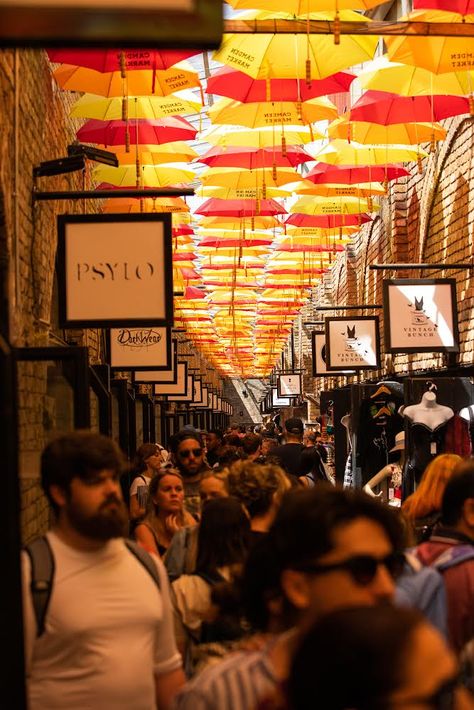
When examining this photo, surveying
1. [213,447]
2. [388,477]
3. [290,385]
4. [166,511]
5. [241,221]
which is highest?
[241,221]

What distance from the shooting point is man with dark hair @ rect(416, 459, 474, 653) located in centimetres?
404

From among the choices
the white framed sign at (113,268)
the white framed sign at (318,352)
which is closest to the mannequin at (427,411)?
the white framed sign at (113,268)

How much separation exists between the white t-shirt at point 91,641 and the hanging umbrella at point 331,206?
15.6 m

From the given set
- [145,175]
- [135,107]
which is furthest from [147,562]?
[145,175]

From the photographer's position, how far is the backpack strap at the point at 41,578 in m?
3.59

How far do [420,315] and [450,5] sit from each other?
3.81 metres

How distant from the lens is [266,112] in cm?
1335

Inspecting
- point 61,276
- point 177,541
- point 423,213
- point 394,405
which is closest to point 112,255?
point 61,276

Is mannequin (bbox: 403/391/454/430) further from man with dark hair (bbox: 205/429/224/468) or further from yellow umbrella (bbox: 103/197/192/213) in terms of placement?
yellow umbrella (bbox: 103/197/192/213)

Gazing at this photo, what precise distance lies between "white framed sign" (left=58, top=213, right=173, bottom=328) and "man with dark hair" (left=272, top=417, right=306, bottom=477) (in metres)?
4.34

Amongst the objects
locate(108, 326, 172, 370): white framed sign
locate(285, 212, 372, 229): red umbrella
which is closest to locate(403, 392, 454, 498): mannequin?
locate(108, 326, 172, 370): white framed sign

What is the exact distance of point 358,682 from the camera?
1.86 metres

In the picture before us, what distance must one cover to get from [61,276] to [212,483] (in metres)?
1.73

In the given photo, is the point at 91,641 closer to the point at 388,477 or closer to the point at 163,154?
the point at 388,477
